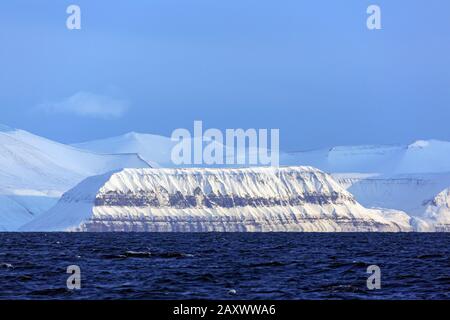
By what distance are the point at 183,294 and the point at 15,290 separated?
10.7 metres

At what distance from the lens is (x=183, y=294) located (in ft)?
242

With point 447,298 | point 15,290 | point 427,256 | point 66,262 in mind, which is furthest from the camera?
point 427,256

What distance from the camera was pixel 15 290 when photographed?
76.4m

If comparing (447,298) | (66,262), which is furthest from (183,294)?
(66,262)

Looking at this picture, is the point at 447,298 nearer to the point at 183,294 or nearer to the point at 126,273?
the point at 183,294
